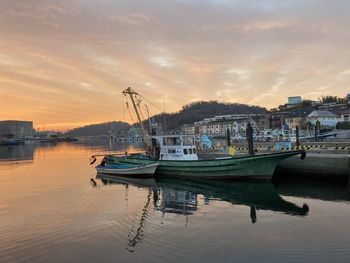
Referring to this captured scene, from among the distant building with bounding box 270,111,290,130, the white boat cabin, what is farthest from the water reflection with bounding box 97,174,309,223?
the distant building with bounding box 270,111,290,130

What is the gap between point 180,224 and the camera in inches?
705

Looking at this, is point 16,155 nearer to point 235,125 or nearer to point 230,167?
point 230,167

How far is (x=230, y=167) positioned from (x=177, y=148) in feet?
21.6

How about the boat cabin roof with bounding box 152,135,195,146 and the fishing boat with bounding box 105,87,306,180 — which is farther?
the boat cabin roof with bounding box 152,135,195,146

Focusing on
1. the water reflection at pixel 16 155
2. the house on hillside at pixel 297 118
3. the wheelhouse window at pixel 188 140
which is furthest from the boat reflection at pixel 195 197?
the house on hillside at pixel 297 118

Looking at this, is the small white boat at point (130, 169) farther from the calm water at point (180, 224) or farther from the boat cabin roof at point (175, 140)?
the calm water at point (180, 224)

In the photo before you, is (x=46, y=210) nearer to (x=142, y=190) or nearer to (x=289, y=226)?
(x=142, y=190)

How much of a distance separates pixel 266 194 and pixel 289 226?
888 cm

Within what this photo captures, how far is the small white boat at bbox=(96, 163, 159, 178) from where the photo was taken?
3559 cm

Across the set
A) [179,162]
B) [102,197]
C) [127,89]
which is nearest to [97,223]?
[102,197]

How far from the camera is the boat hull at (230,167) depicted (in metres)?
30.3

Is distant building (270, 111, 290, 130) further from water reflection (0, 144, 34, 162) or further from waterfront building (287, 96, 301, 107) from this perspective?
water reflection (0, 144, 34, 162)

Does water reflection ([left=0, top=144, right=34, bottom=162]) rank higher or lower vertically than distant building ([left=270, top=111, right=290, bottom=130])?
lower

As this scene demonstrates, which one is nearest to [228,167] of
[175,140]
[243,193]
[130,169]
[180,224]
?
[243,193]
